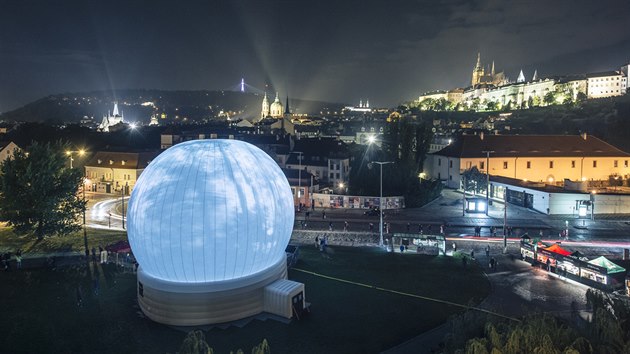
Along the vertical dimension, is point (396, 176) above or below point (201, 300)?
above

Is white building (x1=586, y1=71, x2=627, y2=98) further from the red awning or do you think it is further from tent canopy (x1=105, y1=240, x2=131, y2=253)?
tent canopy (x1=105, y1=240, x2=131, y2=253)

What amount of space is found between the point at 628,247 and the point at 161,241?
37.0 metres

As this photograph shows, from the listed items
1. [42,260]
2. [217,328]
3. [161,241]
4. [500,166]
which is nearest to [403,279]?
[217,328]

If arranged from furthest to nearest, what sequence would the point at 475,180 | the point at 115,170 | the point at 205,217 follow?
the point at 115,170 < the point at 475,180 < the point at 205,217

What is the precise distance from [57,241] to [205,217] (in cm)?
2651

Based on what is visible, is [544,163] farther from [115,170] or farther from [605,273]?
[115,170]

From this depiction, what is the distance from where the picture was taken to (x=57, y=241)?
41.9 m

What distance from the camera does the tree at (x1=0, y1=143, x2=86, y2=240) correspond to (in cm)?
3969

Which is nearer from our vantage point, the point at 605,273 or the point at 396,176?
the point at 605,273

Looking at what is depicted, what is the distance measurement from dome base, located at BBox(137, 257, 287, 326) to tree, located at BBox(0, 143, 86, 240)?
833 inches

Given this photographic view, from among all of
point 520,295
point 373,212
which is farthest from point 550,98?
point 520,295

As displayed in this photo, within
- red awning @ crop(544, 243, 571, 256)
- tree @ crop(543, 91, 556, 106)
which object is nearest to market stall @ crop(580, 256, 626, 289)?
red awning @ crop(544, 243, 571, 256)

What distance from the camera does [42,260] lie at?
118 feet

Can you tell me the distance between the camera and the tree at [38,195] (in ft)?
130
